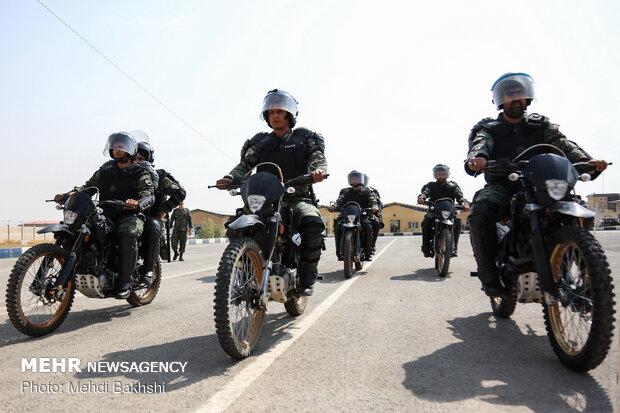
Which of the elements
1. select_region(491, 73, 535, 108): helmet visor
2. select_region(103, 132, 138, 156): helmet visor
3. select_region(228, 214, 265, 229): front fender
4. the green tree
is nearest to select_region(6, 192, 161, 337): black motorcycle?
select_region(103, 132, 138, 156): helmet visor

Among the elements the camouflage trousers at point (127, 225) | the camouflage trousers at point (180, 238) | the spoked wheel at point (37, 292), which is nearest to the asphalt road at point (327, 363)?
the spoked wheel at point (37, 292)

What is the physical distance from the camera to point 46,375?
2.76m

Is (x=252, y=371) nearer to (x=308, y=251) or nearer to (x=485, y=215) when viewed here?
(x=308, y=251)

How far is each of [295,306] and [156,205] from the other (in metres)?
2.42

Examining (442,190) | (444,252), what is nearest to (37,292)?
(444,252)

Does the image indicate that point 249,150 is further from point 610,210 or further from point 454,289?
point 610,210

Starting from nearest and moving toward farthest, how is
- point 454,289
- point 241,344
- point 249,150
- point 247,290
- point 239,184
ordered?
point 241,344 < point 247,290 < point 239,184 < point 249,150 < point 454,289

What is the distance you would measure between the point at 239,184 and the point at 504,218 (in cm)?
239

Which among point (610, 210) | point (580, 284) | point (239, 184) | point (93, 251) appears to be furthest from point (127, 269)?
point (610, 210)

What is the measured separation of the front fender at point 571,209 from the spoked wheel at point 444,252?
5109mm

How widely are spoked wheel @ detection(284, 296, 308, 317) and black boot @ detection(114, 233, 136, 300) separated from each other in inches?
67.8

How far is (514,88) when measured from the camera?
4.12 m

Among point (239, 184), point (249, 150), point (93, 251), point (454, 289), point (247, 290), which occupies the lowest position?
point (454, 289)

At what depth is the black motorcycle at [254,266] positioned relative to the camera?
2859 mm
